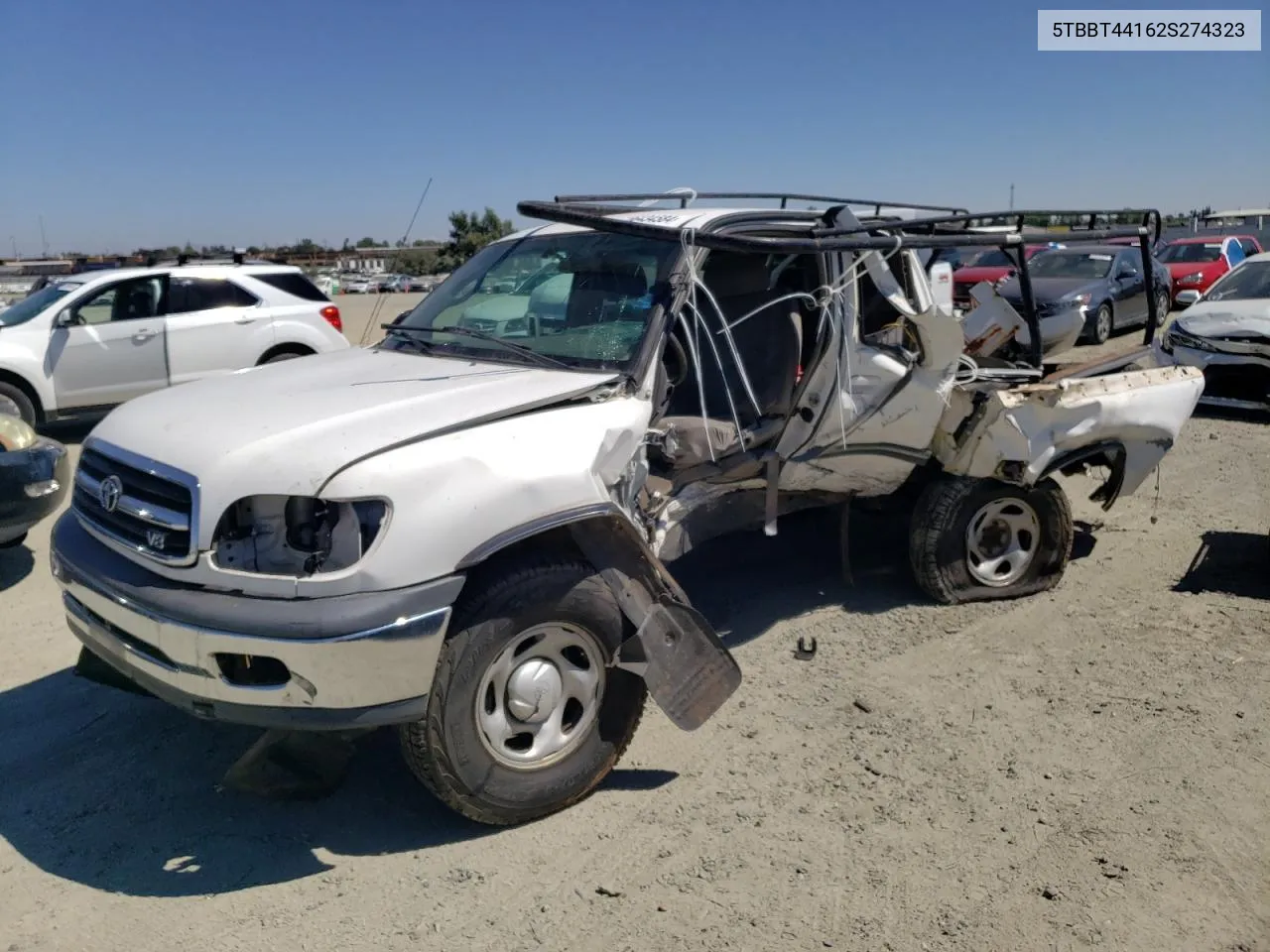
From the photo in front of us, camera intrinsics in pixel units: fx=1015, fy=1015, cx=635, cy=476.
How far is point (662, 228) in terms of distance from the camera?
3914 millimetres

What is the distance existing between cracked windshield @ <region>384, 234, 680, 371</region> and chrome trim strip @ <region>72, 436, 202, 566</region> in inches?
54.9

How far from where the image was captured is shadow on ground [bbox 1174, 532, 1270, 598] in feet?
19.1

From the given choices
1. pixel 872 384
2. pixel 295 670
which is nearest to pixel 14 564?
pixel 295 670

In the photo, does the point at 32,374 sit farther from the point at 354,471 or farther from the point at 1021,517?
the point at 1021,517

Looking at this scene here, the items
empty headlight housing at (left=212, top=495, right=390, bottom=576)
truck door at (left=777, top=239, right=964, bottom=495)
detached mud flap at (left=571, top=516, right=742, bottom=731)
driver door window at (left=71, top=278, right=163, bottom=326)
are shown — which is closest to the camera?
empty headlight housing at (left=212, top=495, right=390, bottom=576)

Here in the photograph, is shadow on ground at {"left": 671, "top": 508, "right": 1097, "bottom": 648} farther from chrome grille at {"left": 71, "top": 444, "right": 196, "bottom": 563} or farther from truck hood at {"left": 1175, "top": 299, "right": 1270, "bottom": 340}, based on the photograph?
truck hood at {"left": 1175, "top": 299, "right": 1270, "bottom": 340}

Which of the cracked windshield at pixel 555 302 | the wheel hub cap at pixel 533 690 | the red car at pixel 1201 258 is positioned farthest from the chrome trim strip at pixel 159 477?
the red car at pixel 1201 258

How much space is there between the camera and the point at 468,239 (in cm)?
574

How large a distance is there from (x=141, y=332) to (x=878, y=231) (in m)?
8.12

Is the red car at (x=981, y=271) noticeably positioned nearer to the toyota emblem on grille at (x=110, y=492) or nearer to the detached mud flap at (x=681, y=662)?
the detached mud flap at (x=681, y=662)

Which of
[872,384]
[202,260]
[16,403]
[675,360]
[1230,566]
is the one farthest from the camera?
[202,260]

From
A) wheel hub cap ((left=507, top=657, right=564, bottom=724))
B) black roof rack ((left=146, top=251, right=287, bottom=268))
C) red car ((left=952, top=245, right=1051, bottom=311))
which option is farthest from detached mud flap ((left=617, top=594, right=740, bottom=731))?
red car ((left=952, top=245, right=1051, bottom=311))

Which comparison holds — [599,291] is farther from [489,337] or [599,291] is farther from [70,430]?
[70,430]

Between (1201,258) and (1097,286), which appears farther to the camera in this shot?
(1201,258)
